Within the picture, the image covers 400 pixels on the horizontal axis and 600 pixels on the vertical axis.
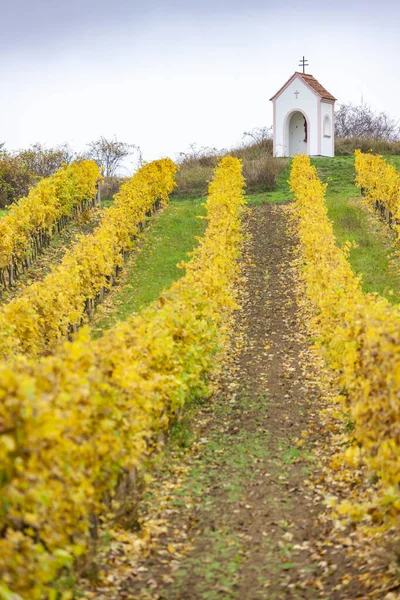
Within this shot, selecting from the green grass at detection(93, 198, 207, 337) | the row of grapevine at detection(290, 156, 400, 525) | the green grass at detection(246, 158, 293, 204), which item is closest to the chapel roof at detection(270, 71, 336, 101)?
the green grass at detection(246, 158, 293, 204)

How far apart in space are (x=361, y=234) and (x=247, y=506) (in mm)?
18428

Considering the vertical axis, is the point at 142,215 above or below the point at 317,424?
above

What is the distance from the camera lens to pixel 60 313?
15977 mm

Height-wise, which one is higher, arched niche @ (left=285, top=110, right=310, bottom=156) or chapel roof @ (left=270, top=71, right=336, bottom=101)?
chapel roof @ (left=270, top=71, right=336, bottom=101)

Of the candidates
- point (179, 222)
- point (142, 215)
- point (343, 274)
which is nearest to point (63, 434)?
point (343, 274)

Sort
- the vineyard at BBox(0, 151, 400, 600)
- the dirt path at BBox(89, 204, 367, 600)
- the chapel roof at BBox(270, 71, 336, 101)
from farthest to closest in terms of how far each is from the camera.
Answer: the chapel roof at BBox(270, 71, 336, 101)
the dirt path at BBox(89, 204, 367, 600)
the vineyard at BBox(0, 151, 400, 600)

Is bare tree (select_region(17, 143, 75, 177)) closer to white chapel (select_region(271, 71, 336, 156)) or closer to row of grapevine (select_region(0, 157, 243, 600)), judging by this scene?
white chapel (select_region(271, 71, 336, 156))

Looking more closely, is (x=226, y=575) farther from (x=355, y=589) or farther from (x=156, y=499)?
(x=156, y=499)

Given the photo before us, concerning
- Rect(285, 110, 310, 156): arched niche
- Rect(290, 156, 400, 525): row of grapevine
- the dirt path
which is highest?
Rect(285, 110, 310, 156): arched niche

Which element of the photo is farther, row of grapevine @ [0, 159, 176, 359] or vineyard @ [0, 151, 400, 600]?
row of grapevine @ [0, 159, 176, 359]

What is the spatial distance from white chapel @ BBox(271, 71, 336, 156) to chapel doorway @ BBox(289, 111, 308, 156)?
0.72m

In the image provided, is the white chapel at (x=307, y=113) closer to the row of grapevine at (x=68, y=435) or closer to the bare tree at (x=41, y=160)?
the bare tree at (x=41, y=160)

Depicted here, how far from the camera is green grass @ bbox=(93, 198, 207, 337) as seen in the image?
65.9 feet

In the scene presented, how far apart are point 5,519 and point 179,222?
1000 inches
